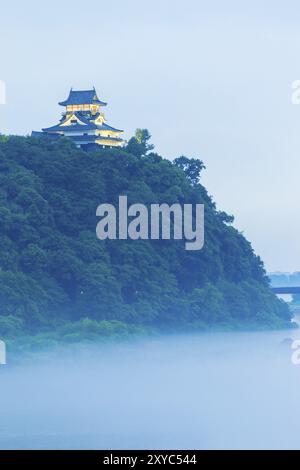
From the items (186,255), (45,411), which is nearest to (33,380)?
(45,411)

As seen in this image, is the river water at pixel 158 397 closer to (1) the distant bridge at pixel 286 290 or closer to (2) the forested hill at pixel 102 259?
(2) the forested hill at pixel 102 259

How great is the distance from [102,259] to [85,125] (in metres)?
17.1

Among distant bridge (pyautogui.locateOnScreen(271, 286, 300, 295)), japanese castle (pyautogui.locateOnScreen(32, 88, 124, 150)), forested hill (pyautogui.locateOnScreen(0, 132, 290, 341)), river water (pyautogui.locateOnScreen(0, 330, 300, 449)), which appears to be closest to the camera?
river water (pyautogui.locateOnScreen(0, 330, 300, 449))

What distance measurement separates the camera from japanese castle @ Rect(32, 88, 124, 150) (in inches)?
3543

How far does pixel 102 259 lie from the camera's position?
74812 millimetres

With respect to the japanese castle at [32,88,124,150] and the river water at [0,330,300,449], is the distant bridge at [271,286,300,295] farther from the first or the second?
the river water at [0,330,300,449]

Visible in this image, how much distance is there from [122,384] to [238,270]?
1064 inches

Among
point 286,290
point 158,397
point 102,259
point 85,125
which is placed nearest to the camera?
point 158,397

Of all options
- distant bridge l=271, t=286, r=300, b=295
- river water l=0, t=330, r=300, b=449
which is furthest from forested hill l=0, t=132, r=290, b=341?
distant bridge l=271, t=286, r=300, b=295

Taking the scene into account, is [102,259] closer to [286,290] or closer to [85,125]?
[85,125]

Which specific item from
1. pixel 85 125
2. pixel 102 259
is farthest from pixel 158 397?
pixel 85 125

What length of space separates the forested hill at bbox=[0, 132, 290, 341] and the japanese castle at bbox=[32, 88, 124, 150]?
3544 mm

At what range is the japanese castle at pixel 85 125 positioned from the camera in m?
90.0
